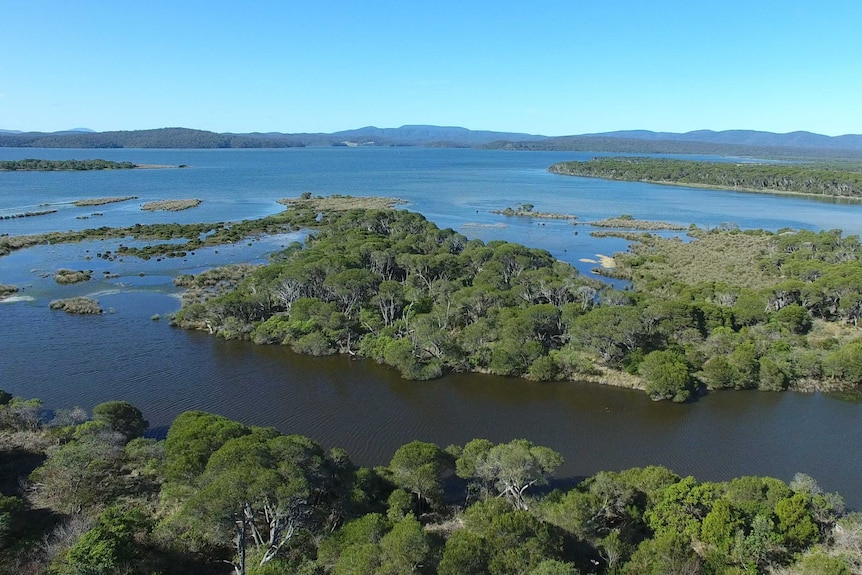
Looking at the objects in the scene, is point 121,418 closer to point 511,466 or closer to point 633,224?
point 511,466

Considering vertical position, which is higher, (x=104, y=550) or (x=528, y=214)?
(x=528, y=214)

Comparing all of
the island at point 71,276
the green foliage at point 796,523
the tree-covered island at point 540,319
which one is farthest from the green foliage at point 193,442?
the island at point 71,276

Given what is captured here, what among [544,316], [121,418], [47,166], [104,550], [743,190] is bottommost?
[121,418]

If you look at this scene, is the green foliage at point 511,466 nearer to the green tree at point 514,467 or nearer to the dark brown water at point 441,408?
the green tree at point 514,467

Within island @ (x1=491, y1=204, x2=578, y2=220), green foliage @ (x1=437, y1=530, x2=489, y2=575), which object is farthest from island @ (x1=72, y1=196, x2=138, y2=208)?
green foliage @ (x1=437, y1=530, x2=489, y2=575)

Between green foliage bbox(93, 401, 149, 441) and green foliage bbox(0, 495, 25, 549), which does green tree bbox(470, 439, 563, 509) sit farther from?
green foliage bbox(93, 401, 149, 441)

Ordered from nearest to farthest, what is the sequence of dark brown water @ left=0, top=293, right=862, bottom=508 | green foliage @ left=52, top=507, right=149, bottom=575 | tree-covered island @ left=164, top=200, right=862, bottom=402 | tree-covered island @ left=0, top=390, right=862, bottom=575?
green foliage @ left=52, top=507, right=149, bottom=575 → tree-covered island @ left=0, top=390, right=862, bottom=575 → dark brown water @ left=0, top=293, right=862, bottom=508 → tree-covered island @ left=164, top=200, right=862, bottom=402

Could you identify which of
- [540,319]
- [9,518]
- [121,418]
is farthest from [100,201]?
[9,518]

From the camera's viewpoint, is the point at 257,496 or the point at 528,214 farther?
the point at 528,214
